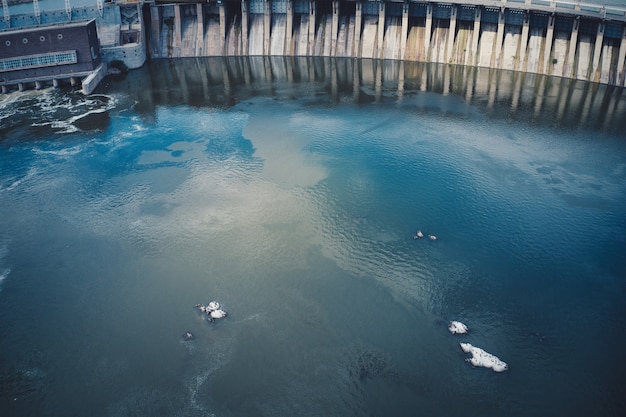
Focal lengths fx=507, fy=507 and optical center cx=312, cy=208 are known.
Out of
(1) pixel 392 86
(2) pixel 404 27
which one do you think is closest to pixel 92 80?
(1) pixel 392 86

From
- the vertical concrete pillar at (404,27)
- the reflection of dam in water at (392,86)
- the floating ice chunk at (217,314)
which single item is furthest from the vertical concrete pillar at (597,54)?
the floating ice chunk at (217,314)

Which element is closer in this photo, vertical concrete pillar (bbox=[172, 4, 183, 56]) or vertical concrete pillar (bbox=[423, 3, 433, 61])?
vertical concrete pillar (bbox=[423, 3, 433, 61])

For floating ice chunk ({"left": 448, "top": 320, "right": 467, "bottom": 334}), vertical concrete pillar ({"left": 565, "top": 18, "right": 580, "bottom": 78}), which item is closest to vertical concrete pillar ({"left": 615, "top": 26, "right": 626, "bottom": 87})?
vertical concrete pillar ({"left": 565, "top": 18, "right": 580, "bottom": 78})

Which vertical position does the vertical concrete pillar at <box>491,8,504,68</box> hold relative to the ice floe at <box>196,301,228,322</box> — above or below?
above

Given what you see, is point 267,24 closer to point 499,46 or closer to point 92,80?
point 92,80

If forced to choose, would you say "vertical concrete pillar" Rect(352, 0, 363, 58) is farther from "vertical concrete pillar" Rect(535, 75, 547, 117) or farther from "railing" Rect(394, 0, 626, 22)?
"vertical concrete pillar" Rect(535, 75, 547, 117)

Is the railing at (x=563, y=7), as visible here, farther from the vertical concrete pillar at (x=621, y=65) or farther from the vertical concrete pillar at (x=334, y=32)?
the vertical concrete pillar at (x=334, y=32)
